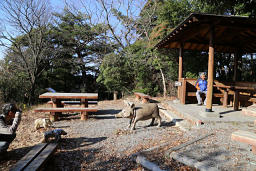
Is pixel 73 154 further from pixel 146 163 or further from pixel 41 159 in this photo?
pixel 146 163

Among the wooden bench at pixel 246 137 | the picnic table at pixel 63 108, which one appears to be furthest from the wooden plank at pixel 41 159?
the wooden bench at pixel 246 137

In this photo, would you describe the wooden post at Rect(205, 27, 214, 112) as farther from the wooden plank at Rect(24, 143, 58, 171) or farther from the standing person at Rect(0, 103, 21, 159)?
the standing person at Rect(0, 103, 21, 159)

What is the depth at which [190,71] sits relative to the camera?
9.51m

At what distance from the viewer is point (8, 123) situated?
10.1 feet

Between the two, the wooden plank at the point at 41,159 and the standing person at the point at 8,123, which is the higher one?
the standing person at the point at 8,123

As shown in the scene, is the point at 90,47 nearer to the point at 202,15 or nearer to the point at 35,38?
the point at 35,38

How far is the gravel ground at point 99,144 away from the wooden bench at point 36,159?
12.4 inches

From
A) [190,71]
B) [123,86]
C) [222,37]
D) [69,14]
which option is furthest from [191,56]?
[69,14]

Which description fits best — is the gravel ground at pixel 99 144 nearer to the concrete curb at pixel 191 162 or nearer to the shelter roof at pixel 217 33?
the concrete curb at pixel 191 162

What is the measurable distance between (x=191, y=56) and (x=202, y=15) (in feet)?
19.1

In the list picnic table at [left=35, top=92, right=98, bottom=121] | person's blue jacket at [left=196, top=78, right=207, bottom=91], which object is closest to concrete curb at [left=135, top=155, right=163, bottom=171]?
picnic table at [left=35, top=92, right=98, bottom=121]

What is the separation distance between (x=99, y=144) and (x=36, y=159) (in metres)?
1.54

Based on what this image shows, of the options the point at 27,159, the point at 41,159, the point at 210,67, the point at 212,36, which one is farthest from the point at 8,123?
the point at 212,36

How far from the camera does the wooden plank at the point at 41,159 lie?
2.19 metres
